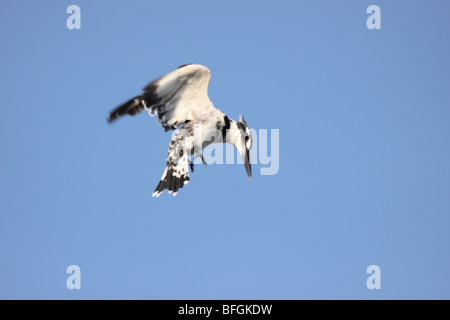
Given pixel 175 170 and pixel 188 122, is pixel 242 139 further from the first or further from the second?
pixel 175 170

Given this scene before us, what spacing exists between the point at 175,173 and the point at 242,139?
4.38ft

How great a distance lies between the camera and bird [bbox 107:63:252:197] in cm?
1019

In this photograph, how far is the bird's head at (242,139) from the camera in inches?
434

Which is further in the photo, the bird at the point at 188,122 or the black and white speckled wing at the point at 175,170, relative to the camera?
the black and white speckled wing at the point at 175,170

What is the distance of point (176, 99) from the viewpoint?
10477 mm

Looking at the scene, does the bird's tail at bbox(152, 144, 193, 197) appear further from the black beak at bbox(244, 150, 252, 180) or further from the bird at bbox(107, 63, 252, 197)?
the black beak at bbox(244, 150, 252, 180)

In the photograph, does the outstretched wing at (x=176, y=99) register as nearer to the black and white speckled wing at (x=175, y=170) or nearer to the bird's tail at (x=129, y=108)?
the bird's tail at (x=129, y=108)

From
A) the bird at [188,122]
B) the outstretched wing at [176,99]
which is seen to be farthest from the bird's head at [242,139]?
the outstretched wing at [176,99]

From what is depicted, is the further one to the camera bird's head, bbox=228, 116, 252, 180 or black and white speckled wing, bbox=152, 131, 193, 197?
bird's head, bbox=228, 116, 252, 180

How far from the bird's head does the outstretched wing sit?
566mm

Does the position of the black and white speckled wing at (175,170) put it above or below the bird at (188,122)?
below

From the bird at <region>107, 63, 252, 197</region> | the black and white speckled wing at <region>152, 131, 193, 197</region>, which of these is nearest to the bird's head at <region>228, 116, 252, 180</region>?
the bird at <region>107, 63, 252, 197</region>

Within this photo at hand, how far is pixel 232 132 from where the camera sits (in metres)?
11.0
